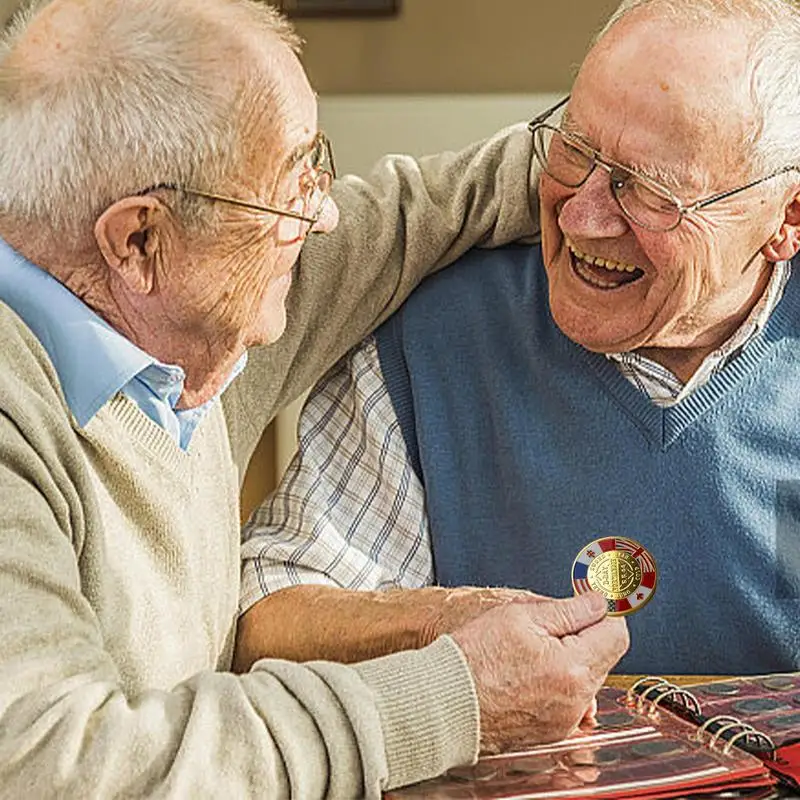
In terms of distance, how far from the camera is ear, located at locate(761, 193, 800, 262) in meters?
1.83

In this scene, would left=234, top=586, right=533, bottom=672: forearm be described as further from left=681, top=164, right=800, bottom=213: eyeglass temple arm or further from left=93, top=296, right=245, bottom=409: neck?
left=681, top=164, right=800, bottom=213: eyeglass temple arm

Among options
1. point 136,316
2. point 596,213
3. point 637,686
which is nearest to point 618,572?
point 637,686

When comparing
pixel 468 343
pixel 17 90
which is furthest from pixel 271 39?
pixel 468 343

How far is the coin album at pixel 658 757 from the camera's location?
4.24 feet

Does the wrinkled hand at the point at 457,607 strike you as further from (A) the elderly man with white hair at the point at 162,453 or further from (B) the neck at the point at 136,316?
(B) the neck at the point at 136,316

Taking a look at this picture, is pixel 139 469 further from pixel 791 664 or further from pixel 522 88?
pixel 522 88

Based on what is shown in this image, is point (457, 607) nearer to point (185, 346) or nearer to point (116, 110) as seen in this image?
→ point (185, 346)

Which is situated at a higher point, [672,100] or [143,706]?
[672,100]

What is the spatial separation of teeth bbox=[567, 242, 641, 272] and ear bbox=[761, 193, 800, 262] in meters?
0.17

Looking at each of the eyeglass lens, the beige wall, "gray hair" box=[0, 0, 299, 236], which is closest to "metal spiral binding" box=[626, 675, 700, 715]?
the eyeglass lens

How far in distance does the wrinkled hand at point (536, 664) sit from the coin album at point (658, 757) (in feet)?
0.09

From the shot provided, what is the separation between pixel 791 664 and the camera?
181 centimetres

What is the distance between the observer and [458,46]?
3.89m

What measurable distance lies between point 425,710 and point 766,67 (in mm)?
838
